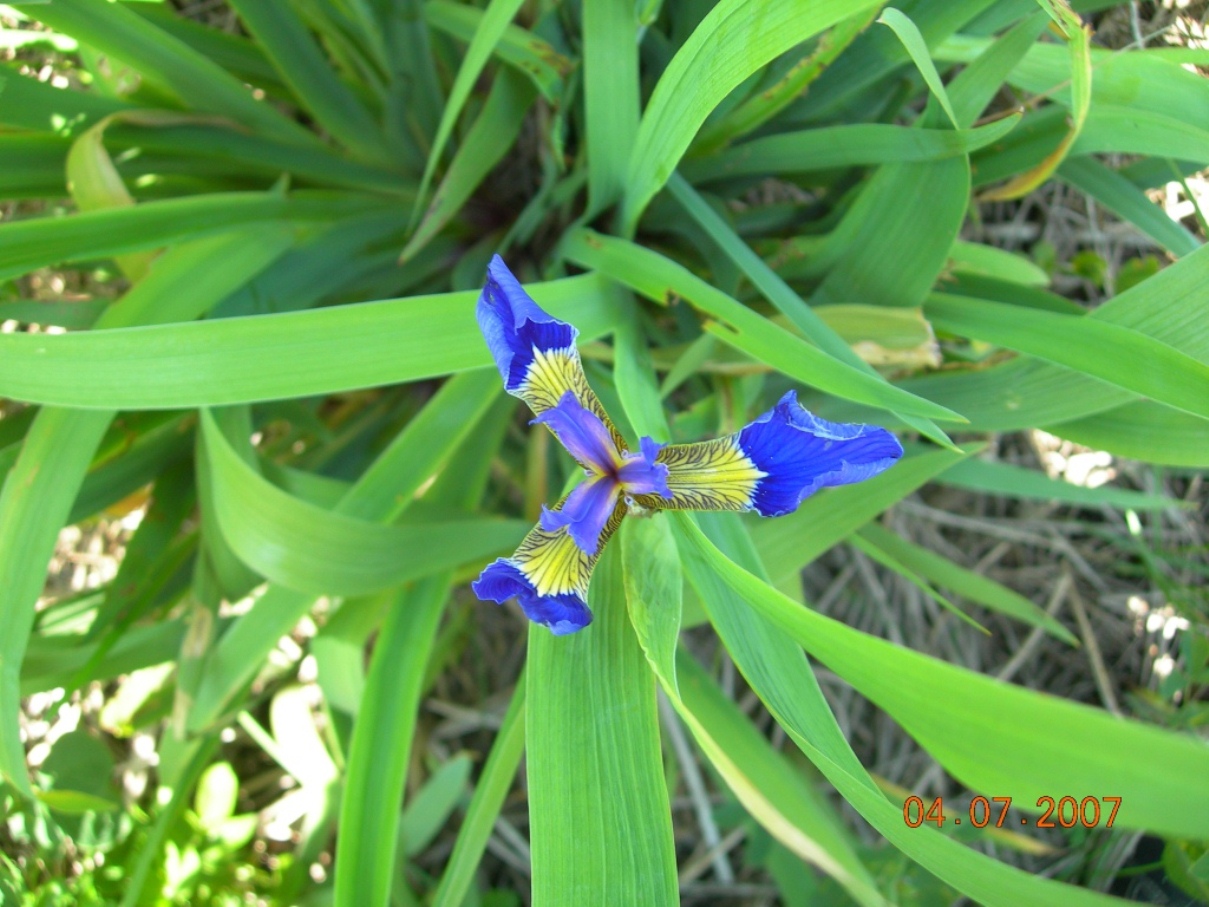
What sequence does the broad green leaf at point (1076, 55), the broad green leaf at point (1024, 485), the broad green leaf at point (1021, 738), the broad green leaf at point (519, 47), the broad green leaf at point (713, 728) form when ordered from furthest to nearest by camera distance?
the broad green leaf at point (1024, 485)
the broad green leaf at point (519, 47)
the broad green leaf at point (1076, 55)
the broad green leaf at point (713, 728)
the broad green leaf at point (1021, 738)

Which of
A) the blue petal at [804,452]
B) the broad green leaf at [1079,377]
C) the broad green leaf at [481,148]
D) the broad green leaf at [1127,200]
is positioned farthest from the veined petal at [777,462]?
the broad green leaf at [1127,200]

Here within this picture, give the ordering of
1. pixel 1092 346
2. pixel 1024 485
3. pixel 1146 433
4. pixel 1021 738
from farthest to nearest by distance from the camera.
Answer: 1. pixel 1024 485
2. pixel 1146 433
3. pixel 1092 346
4. pixel 1021 738

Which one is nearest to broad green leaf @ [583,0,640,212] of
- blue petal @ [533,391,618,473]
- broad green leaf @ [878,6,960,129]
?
broad green leaf @ [878,6,960,129]

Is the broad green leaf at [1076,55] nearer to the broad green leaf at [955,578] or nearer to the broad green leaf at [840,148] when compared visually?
the broad green leaf at [840,148]

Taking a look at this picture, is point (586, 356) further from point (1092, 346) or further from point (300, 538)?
point (1092, 346)

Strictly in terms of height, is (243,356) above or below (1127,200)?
below

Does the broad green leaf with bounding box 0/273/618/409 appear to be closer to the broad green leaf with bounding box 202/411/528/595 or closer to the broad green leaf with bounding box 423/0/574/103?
the broad green leaf with bounding box 202/411/528/595

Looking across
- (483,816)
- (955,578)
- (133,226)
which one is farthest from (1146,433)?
(133,226)
